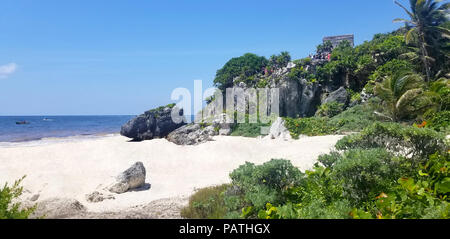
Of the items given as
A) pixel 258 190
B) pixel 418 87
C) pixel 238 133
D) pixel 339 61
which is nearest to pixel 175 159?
pixel 238 133

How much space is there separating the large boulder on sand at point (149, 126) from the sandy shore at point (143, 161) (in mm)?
7390

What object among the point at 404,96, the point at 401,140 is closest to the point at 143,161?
the point at 401,140

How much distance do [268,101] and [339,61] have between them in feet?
22.3

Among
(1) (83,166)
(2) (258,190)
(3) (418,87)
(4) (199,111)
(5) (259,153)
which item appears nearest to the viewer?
(2) (258,190)

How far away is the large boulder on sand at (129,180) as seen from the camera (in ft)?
25.2

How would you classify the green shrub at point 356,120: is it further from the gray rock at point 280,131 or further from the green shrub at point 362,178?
the green shrub at point 362,178

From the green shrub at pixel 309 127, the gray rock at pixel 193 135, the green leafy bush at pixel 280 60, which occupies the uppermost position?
the green leafy bush at pixel 280 60

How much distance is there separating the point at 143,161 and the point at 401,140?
9381 mm

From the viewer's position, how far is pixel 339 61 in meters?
21.2

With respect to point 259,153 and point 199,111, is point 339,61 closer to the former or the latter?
point 199,111

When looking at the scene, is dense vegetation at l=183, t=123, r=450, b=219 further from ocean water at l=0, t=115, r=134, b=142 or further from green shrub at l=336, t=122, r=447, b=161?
ocean water at l=0, t=115, r=134, b=142

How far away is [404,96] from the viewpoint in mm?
11641

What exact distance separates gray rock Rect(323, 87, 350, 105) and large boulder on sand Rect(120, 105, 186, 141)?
42.4 feet

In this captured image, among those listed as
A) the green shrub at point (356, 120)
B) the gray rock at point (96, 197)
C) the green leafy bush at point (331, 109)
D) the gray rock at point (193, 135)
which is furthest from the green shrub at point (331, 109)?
the gray rock at point (96, 197)
